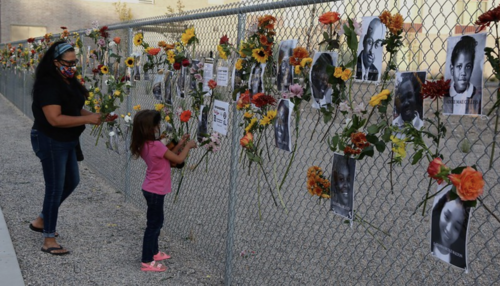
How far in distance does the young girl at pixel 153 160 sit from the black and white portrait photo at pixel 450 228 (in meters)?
2.22

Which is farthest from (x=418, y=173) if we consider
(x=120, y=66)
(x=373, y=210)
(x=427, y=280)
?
(x=120, y=66)

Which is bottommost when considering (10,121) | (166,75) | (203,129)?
(10,121)

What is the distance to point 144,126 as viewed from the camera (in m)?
3.97

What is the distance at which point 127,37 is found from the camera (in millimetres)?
6156

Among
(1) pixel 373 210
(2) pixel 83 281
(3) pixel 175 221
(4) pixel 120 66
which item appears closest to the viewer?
(2) pixel 83 281

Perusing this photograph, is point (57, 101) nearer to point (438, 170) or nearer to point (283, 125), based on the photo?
point (283, 125)

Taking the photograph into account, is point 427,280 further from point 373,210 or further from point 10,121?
point 10,121

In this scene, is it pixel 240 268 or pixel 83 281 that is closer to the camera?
pixel 83 281

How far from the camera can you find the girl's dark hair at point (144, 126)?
3969 millimetres

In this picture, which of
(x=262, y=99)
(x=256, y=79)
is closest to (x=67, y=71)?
(x=256, y=79)

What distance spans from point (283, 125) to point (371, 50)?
31.4 inches

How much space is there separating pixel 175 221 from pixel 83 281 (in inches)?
56.0

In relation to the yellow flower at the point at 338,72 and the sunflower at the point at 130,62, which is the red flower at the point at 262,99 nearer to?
the yellow flower at the point at 338,72

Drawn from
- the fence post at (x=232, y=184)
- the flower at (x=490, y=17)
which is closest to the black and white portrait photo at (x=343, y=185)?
the flower at (x=490, y=17)
